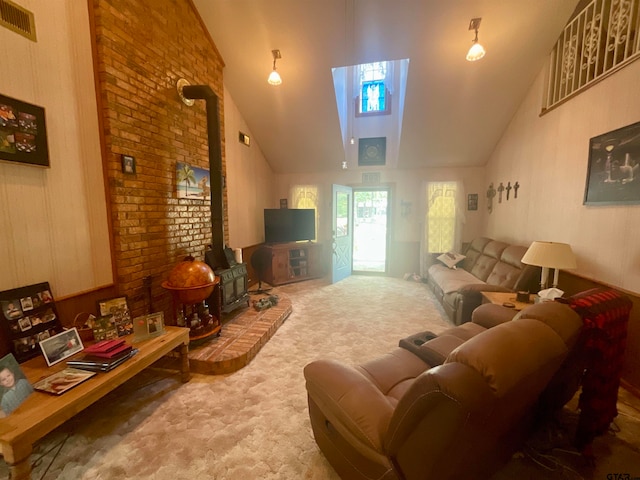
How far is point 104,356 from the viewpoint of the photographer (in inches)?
68.4

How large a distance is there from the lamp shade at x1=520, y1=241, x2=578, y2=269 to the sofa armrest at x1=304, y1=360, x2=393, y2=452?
2140mm

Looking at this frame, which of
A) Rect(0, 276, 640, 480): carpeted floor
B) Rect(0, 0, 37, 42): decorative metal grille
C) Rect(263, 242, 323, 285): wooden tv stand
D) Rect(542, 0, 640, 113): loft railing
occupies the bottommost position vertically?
Rect(0, 276, 640, 480): carpeted floor

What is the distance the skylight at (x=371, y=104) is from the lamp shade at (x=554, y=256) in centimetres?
305

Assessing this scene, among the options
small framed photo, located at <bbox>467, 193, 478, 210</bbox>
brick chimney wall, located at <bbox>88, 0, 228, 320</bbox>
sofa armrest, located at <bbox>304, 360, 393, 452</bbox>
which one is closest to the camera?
sofa armrest, located at <bbox>304, 360, 393, 452</bbox>

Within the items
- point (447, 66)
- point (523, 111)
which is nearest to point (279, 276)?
point (447, 66)

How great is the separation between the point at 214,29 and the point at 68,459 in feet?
14.4

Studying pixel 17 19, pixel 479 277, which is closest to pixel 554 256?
pixel 479 277

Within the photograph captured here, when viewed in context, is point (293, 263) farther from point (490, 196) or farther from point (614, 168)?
point (614, 168)

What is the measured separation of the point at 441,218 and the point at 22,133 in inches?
227

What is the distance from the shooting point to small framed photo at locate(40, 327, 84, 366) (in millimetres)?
1693

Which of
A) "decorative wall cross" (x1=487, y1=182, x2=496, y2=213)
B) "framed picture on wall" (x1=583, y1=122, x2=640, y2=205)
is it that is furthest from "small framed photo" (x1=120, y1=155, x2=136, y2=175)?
"decorative wall cross" (x1=487, y1=182, x2=496, y2=213)

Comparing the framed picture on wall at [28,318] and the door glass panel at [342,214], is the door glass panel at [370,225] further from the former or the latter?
the framed picture on wall at [28,318]

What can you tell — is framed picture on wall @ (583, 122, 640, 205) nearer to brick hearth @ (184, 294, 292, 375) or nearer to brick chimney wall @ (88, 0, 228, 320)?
brick hearth @ (184, 294, 292, 375)

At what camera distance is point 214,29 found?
3.42 metres
